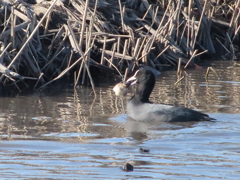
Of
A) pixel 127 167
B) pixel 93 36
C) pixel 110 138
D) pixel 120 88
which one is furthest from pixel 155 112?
pixel 93 36

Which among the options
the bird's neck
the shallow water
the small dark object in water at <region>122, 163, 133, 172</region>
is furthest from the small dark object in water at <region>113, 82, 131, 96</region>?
the small dark object in water at <region>122, 163, 133, 172</region>

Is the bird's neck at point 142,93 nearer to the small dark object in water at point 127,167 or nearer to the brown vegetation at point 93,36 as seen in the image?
the brown vegetation at point 93,36

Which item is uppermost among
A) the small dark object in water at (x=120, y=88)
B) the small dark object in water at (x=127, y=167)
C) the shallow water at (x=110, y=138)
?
the small dark object in water at (x=120, y=88)

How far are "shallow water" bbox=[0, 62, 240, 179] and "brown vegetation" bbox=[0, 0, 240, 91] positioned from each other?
61 cm

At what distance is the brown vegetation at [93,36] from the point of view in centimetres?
940

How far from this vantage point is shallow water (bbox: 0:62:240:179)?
504cm

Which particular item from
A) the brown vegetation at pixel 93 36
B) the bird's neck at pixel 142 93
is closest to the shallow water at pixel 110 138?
the bird's neck at pixel 142 93

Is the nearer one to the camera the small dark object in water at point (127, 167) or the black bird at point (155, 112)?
the small dark object in water at point (127, 167)

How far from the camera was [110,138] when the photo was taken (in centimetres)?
649

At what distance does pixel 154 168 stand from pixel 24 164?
3.89 feet

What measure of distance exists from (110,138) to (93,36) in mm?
4427

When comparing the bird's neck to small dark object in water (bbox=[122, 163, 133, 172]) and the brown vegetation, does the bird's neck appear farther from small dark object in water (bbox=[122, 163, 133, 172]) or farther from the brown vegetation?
small dark object in water (bbox=[122, 163, 133, 172])

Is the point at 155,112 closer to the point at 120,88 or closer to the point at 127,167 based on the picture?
the point at 120,88

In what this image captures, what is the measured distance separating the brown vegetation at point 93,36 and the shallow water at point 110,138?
0.61 m
